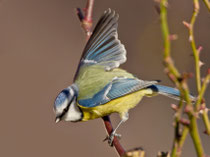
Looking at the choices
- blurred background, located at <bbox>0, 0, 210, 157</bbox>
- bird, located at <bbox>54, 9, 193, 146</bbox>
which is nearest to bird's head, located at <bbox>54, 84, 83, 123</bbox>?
bird, located at <bbox>54, 9, 193, 146</bbox>

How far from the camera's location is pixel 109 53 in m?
2.48

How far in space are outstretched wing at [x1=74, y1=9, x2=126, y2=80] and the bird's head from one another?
24 centimetres

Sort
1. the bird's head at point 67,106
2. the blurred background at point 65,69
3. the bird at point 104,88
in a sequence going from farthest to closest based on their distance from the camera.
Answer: the blurred background at point 65,69, the bird at point 104,88, the bird's head at point 67,106

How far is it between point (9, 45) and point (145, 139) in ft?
7.02

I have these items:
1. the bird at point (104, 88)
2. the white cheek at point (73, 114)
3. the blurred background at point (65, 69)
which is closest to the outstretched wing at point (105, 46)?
the bird at point (104, 88)

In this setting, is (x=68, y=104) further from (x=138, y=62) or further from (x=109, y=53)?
(x=138, y=62)

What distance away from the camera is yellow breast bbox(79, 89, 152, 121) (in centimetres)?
235

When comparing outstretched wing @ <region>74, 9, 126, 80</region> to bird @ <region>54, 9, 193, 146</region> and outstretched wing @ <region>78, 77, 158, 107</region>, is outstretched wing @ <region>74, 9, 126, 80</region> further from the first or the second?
outstretched wing @ <region>78, 77, 158, 107</region>

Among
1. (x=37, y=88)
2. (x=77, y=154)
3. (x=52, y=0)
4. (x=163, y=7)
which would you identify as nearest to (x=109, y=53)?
(x=163, y=7)

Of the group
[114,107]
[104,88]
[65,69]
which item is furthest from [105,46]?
[65,69]

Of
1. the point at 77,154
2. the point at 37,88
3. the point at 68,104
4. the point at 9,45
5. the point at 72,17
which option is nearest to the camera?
the point at 68,104

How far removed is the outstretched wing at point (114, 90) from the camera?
2.36m

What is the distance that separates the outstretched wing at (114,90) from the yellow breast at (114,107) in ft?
0.09

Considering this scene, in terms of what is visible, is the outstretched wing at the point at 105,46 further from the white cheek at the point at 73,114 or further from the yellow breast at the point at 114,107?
the white cheek at the point at 73,114
